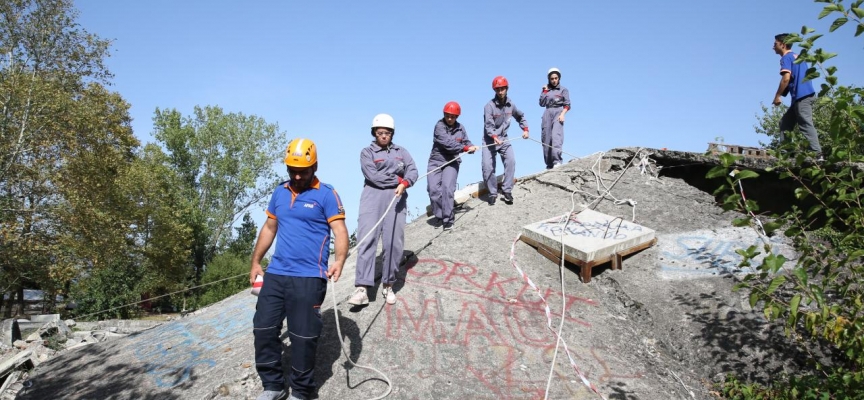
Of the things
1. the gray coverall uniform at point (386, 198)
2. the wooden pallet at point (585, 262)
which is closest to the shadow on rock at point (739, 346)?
the wooden pallet at point (585, 262)

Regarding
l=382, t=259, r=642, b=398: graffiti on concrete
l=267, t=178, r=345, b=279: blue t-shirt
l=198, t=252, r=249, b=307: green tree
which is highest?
l=267, t=178, r=345, b=279: blue t-shirt

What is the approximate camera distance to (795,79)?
6.62m

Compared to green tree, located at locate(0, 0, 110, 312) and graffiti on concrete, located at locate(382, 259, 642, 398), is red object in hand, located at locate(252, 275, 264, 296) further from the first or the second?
green tree, located at locate(0, 0, 110, 312)

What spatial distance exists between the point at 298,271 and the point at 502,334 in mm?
2224

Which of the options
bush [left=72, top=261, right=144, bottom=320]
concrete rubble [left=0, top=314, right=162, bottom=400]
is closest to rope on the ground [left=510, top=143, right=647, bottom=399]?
concrete rubble [left=0, top=314, right=162, bottom=400]

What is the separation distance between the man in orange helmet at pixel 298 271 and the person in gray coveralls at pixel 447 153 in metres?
3.31

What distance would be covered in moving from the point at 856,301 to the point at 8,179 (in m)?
22.5

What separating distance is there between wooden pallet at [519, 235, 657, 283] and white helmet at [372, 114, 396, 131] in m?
2.67

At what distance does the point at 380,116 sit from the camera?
560 centimetres

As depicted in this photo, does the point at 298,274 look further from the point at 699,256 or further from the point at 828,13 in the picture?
the point at 699,256

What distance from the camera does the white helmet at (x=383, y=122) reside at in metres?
5.57

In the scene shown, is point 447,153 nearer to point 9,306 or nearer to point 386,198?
point 386,198

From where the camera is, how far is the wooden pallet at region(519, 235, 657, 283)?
6.29m

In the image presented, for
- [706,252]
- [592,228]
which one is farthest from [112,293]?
[706,252]
